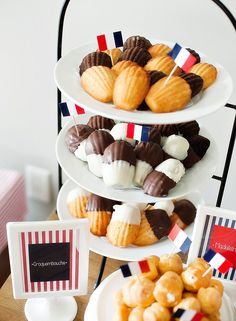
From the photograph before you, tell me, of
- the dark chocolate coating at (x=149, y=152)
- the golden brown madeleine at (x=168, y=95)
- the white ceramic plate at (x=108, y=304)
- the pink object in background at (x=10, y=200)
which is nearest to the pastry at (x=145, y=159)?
the dark chocolate coating at (x=149, y=152)

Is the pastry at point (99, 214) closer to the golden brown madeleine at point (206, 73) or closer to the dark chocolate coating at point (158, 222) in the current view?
the dark chocolate coating at point (158, 222)

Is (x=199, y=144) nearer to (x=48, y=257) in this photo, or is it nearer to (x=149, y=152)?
(x=149, y=152)

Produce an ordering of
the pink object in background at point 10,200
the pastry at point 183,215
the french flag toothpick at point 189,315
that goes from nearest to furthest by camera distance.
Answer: the french flag toothpick at point 189,315
the pastry at point 183,215
the pink object in background at point 10,200

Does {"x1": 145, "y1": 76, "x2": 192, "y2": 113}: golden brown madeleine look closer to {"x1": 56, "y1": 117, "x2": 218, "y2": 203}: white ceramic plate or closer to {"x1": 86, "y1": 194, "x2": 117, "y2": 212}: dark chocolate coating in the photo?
{"x1": 56, "y1": 117, "x2": 218, "y2": 203}: white ceramic plate

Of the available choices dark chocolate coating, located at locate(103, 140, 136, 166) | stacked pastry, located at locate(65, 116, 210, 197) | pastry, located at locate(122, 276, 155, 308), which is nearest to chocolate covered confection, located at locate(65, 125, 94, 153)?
stacked pastry, located at locate(65, 116, 210, 197)

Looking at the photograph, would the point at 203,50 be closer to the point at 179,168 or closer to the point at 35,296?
the point at 179,168
